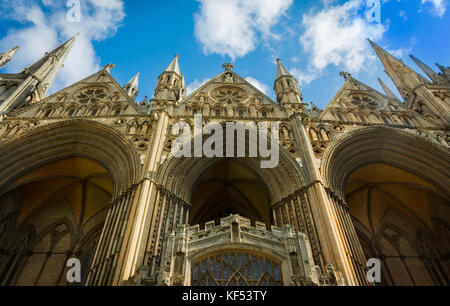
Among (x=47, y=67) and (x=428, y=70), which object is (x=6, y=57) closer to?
(x=47, y=67)

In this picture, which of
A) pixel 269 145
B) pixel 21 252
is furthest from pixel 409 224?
pixel 21 252

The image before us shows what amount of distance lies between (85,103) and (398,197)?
63.2ft

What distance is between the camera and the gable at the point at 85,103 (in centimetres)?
1727

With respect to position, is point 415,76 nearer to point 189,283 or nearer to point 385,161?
point 385,161

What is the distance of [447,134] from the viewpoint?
16.4m

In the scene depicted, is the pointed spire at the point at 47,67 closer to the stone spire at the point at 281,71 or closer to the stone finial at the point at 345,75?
the stone spire at the point at 281,71

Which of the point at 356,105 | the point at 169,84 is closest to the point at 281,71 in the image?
the point at 356,105

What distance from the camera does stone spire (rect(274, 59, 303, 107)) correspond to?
60.8 feet

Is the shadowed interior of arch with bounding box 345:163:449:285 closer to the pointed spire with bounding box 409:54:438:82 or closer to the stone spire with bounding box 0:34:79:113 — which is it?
the pointed spire with bounding box 409:54:438:82

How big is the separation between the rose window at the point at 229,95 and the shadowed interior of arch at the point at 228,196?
4512 millimetres

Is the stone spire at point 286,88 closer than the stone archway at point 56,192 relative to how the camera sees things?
No

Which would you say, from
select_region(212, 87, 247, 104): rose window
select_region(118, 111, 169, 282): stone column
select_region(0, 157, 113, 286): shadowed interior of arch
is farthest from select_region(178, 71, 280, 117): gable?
select_region(0, 157, 113, 286): shadowed interior of arch

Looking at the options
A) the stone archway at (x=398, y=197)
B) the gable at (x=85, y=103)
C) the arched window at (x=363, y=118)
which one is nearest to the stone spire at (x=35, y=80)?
the gable at (x=85, y=103)

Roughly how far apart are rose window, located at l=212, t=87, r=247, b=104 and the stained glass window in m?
11.8
